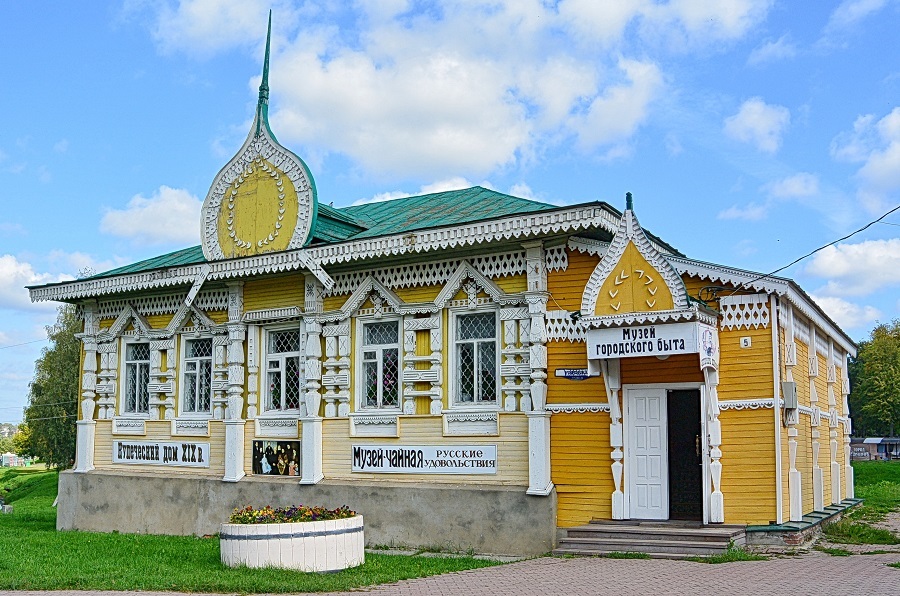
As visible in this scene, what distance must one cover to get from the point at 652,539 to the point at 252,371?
7.78 meters

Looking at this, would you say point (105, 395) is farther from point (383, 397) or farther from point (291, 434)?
point (383, 397)

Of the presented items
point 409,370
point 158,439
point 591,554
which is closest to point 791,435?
point 591,554

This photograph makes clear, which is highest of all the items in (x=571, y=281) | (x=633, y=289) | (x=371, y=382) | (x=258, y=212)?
(x=258, y=212)

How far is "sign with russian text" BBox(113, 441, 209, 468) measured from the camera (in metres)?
17.3

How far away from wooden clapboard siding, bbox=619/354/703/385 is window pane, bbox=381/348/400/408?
12.2 ft

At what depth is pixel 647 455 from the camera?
13.4 metres

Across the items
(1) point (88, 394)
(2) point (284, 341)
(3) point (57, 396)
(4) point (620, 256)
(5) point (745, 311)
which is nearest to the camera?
(4) point (620, 256)

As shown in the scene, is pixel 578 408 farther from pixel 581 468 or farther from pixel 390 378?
pixel 390 378

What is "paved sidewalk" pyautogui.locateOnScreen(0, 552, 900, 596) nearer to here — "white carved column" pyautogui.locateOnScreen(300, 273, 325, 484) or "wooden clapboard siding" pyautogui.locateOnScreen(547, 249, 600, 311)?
"wooden clapboard siding" pyautogui.locateOnScreen(547, 249, 600, 311)

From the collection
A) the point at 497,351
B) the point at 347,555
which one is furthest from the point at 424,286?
the point at 347,555

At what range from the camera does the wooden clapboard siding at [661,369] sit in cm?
1334

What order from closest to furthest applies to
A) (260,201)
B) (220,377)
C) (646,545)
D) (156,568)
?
1. (156,568)
2. (646,545)
3. (260,201)
4. (220,377)

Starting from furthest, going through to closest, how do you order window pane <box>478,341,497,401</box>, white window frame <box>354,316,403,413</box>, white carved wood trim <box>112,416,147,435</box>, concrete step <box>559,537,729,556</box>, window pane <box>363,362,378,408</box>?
white carved wood trim <box>112,416,147,435</box>
window pane <box>363,362,378,408</box>
white window frame <box>354,316,403,413</box>
window pane <box>478,341,497,401</box>
concrete step <box>559,537,729,556</box>

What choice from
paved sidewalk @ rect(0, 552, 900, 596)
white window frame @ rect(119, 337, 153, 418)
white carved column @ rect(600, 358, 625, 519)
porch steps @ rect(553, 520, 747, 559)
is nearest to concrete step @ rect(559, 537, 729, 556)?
porch steps @ rect(553, 520, 747, 559)
